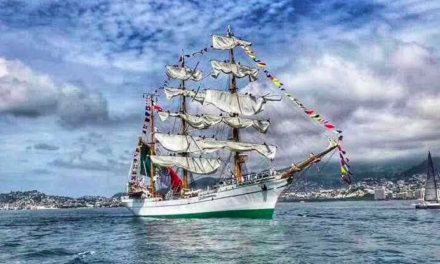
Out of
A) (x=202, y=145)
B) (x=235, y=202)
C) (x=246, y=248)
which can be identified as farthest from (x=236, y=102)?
(x=246, y=248)

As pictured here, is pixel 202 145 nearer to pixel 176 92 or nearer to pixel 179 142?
pixel 179 142

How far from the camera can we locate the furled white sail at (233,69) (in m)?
95.9

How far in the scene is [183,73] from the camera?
110 metres

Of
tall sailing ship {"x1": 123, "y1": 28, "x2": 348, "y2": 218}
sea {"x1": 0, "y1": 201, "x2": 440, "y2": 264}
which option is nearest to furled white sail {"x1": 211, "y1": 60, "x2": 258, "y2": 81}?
tall sailing ship {"x1": 123, "y1": 28, "x2": 348, "y2": 218}

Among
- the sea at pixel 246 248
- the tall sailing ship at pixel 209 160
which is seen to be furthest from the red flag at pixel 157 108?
the sea at pixel 246 248

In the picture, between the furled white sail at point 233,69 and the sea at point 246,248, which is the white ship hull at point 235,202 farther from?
the furled white sail at point 233,69

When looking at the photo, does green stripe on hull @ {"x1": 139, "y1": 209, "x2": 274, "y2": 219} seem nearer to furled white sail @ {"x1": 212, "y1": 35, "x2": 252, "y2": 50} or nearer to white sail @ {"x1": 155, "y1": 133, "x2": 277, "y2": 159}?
white sail @ {"x1": 155, "y1": 133, "x2": 277, "y2": 159}

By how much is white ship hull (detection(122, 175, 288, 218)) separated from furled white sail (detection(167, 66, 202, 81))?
29.6 meters

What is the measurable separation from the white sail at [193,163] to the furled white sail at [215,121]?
7.01 m

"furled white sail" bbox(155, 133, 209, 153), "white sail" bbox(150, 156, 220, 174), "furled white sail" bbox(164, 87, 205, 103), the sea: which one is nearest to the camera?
the sea

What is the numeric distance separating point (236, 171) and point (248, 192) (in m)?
12.1

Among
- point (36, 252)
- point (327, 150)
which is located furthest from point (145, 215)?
point (36, 252)

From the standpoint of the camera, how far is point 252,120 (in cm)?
9600

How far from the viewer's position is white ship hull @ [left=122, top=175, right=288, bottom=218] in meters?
76.8
